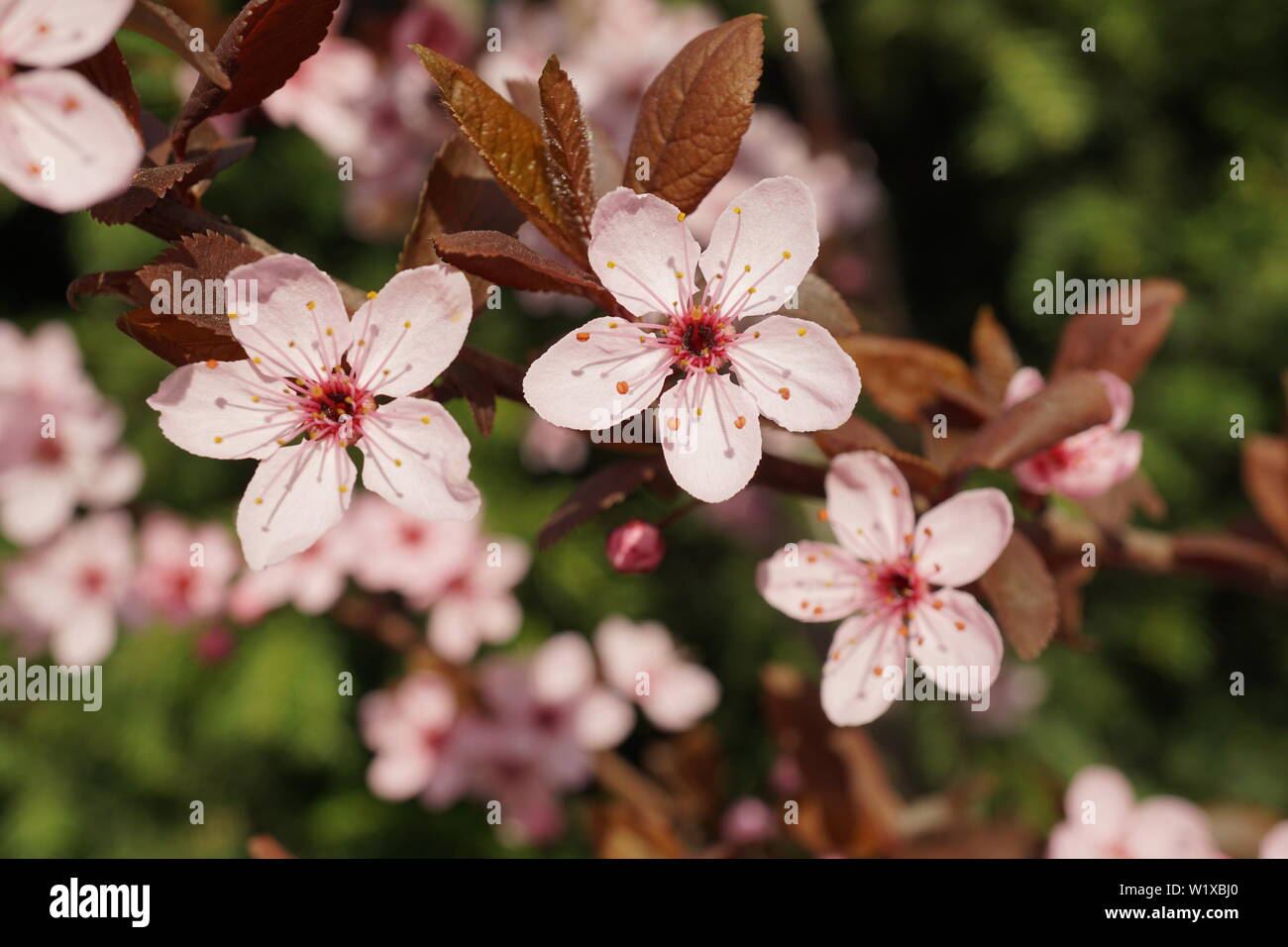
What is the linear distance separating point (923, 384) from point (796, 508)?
1086mm

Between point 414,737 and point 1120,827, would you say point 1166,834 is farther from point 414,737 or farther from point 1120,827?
point 414,737

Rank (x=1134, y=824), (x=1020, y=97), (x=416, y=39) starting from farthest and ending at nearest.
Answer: (x=1020, y=97) < (x=416, y=39) < (x=1134, y=824)

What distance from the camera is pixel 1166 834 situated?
43.1 inches

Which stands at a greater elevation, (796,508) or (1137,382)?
(1137,382)

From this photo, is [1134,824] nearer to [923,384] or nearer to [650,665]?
[923,384]

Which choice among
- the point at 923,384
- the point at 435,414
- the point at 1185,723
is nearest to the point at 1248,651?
the point at 1185,723

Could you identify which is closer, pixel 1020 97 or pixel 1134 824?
pixel 1134 824

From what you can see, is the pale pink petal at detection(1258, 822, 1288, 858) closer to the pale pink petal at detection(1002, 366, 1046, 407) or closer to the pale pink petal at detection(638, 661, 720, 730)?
the pale pink petal at detection(1002, 366, 1046, 407)

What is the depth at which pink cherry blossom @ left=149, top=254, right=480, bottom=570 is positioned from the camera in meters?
0.66

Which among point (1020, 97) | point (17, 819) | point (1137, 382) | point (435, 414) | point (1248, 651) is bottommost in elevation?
point (17, 819)

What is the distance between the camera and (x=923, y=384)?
904 millimetres

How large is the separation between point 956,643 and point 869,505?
13 cm

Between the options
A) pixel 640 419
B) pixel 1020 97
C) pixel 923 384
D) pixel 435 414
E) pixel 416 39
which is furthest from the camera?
pixel 1020 97

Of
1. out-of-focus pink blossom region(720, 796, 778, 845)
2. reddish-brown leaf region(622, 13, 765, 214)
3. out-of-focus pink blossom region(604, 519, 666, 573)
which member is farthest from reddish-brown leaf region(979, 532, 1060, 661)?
out-of-focus pink blossom region(720, 796, 778, 845)
